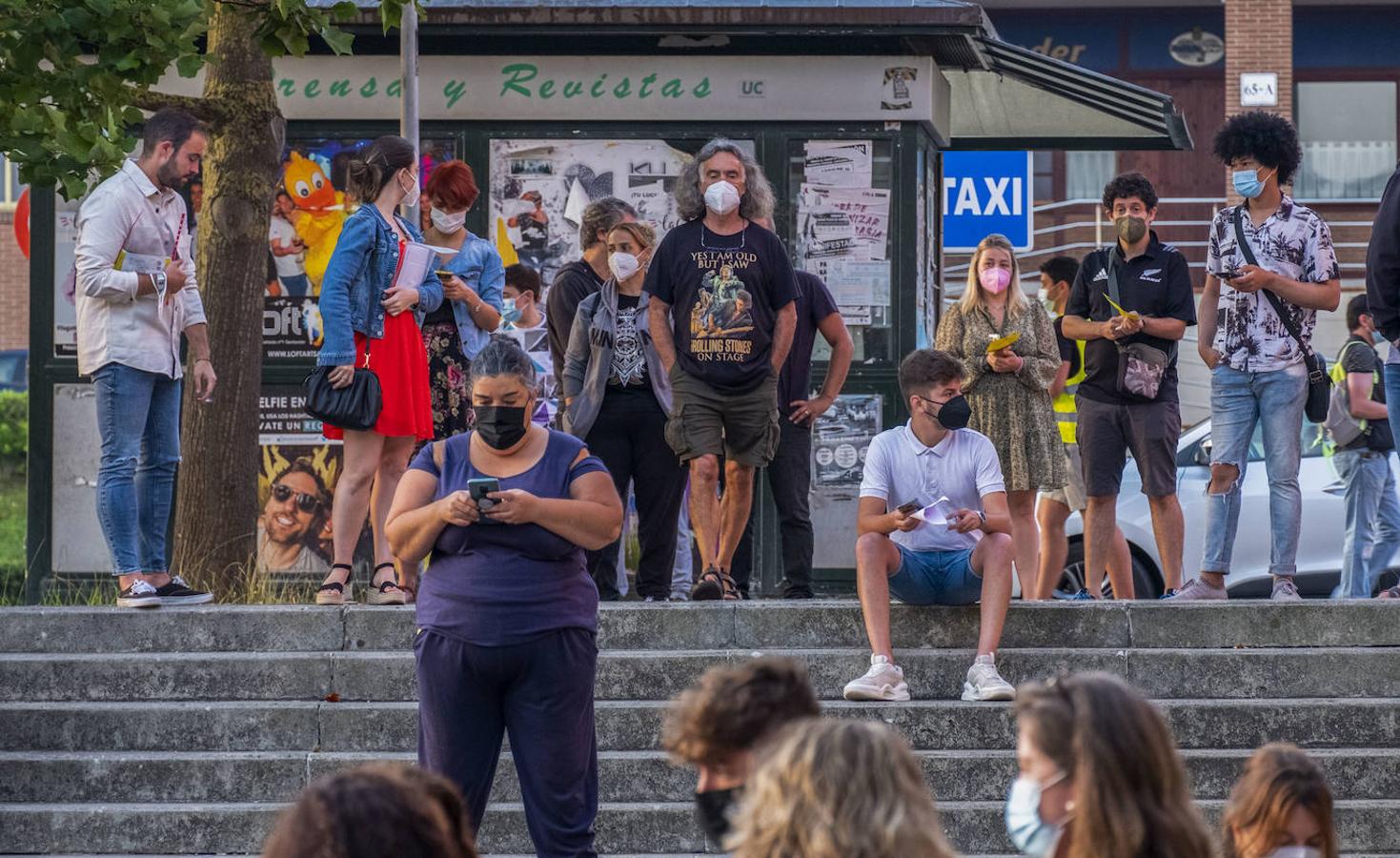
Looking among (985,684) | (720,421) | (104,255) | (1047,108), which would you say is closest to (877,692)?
(985,684)

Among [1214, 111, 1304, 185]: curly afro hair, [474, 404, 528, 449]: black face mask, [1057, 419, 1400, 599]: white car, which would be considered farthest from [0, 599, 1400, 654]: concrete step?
[1057, 419, 1400, 599]: white car

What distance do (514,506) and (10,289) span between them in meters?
30.5

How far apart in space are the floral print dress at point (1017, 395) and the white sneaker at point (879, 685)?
72.4 inches

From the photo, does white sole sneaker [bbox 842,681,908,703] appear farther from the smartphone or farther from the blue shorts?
the smartphone

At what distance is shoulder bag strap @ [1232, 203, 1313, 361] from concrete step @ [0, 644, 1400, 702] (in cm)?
149

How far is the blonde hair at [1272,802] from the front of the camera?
462cm

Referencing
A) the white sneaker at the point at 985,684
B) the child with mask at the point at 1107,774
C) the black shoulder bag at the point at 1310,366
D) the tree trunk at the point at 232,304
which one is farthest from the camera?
the tree trunk at the point at 232,304

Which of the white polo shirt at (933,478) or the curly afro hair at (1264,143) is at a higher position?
the curly afro hair at (1264,143)

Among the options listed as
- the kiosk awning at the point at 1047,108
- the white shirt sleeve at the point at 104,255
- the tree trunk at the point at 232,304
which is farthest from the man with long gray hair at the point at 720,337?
the kiosk awning at the point at 1047,108

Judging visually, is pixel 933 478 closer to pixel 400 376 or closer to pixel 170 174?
pixel 400 376

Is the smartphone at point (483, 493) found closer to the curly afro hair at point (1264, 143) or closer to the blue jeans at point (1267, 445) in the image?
the blue jeans at point (1267, 445)

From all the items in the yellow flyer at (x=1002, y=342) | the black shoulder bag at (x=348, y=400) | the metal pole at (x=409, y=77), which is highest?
the metal pole at (x=409, y=77)

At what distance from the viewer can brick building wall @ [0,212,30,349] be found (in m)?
34.3

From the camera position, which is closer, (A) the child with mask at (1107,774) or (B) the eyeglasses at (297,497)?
(A) the child with mask at (1107,774)
